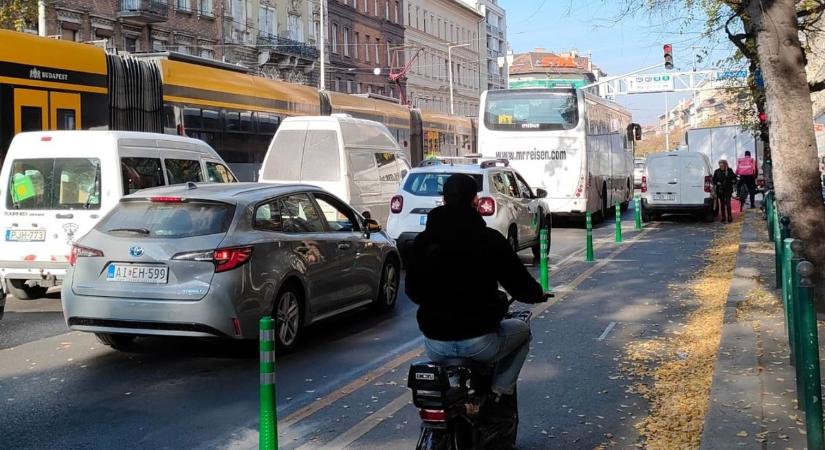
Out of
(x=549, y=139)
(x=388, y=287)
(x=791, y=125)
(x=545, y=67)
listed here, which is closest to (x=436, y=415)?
(x=791, y=125)

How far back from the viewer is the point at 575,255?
54.9 ft

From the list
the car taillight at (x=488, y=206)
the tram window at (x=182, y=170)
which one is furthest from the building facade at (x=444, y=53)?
the tram window at (x=182, y=170)

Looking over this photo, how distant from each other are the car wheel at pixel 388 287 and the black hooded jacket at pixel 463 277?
5.82 m

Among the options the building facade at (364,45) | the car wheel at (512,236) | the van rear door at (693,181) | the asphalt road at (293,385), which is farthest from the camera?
the building facade at (364,45)

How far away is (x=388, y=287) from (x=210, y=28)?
3976cm

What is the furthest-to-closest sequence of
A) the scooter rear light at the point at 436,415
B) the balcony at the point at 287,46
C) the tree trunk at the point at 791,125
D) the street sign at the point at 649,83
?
the street sign at the point at 649,83 → the balcony at the point at 287,46 → the tree trunk at the point at 791,125 → the scooter rear light at the point at 436,415

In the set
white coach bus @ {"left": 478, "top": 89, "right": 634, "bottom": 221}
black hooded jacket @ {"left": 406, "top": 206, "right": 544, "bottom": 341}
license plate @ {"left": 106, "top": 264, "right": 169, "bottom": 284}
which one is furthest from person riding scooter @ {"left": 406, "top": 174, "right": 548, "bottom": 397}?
white coach bus @ {"left": 478, "top": 89, "right": 634, "bottom": 221}

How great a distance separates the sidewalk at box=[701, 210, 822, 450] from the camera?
5.09 metres

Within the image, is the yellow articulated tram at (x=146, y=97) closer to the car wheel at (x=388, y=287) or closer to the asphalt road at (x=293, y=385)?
the asphalt road at (x=293, y=385)

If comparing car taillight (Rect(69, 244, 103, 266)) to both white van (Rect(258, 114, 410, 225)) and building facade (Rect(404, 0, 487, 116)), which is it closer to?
white van (Rect(258, 114, 410, 225))

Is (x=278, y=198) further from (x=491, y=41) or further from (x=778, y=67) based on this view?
(x=491, y=41)

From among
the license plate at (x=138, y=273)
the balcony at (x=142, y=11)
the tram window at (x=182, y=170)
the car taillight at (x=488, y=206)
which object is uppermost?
Result: the balcony at (x=142, y=11)

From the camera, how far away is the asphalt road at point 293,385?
5.68 metres

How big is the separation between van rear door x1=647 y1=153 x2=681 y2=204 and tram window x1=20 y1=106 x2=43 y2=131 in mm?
16584
